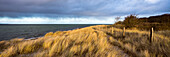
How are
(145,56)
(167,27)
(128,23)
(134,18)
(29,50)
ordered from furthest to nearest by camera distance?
(128,23) < (134,18) < (167,27) < (29,50) < (145,56)

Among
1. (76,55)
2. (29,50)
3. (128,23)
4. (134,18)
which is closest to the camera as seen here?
(76,55)

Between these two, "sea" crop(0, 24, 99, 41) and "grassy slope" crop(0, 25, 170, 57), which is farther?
"sea" crop(0, 24, 99, 41)

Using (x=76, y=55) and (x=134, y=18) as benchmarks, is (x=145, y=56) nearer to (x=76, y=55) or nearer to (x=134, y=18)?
(x=76, y=55)

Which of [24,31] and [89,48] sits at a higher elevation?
[89,48]

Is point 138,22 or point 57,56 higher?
point 138,22

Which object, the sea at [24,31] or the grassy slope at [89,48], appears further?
the sea at [24,31]

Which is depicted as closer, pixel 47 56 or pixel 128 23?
pixel 47 56

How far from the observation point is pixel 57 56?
Answer: 303cm

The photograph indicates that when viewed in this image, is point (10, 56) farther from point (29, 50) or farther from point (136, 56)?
point (136, 56)

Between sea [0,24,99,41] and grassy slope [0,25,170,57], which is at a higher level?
grassy slope [0,25,170,57]

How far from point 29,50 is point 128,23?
16.5 meters

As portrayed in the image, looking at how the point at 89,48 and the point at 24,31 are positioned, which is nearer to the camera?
the point at 89,48

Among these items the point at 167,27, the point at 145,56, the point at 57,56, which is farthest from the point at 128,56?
the point at 167,27

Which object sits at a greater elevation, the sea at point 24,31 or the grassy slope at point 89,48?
the grassy slope at point 89,48
